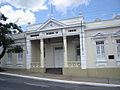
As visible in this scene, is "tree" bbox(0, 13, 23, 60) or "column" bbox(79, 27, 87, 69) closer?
"column" bbox(79, 27, 87, 69)

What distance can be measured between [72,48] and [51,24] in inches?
153

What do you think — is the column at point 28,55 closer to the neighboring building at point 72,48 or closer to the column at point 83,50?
the neighboring building at point 72,48

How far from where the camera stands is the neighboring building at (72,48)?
25.2 metres

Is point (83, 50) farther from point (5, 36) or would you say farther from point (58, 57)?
point (5, 36)

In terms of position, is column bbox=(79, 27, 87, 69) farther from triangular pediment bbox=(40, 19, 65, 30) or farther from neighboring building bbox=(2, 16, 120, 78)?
triangular pediment bbox=(40, 19, 65, 30)

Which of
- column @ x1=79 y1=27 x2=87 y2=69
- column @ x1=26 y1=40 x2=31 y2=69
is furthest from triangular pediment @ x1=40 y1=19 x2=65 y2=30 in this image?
column @ x1=26 y1=40 x2=31 y2=69

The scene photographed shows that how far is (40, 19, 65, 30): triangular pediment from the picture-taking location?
1109 inches

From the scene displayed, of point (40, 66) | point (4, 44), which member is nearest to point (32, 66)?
point (40, 66)

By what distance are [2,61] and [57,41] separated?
379 inches

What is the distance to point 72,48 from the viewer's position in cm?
2884

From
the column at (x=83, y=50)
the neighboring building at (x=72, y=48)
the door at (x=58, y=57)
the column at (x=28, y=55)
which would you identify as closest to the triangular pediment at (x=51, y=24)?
the neighboring building at (x=72, y=48)

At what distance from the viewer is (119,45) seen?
24984 mm

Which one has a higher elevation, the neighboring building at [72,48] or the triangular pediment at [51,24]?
the triangular pediment at [51,24]

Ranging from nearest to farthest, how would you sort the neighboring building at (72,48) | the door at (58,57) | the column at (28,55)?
the neighboring building at (72,48)
the door at (58,57)
the column at (28,55)
